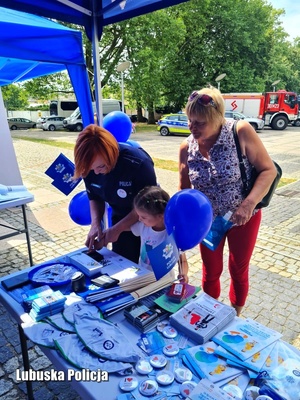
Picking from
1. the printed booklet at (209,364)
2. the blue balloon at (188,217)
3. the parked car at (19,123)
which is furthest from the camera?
the parked car at (19,123)

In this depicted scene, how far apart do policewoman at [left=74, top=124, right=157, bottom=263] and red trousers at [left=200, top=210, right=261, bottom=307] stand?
517 millimetres

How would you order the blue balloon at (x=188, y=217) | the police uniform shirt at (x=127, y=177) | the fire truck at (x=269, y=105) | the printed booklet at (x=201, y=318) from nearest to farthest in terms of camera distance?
the printed booklet at (x=201, y=318) → the blue balloon at (x=188, y=217) → the police uniform shirt at (x=127, y=177) → the fire truck at (x=269, y=105)

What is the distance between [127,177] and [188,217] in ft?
1.74

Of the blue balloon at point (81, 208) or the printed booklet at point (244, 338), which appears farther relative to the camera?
the blue balloon at point (81, 208)

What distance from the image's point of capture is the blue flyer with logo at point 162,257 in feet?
4.11

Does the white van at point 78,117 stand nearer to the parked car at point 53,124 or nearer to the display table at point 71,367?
the parked car at point 53,124

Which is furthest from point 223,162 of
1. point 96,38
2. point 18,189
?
point 18,189

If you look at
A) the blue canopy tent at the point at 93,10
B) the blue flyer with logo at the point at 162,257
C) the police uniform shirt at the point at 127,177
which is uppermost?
the blue canopy tent at the point at 93,10

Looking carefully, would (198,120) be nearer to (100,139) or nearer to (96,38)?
(100,139)

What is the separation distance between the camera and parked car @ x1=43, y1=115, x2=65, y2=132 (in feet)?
76.8

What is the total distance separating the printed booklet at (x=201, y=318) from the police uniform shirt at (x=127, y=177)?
0.78 metres

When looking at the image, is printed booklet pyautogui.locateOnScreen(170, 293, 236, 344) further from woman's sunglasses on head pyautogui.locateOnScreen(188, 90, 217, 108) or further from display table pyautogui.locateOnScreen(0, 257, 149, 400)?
woman's sunglasses on head pyautogui.locateOnScreen(188, 90, 217, 108)

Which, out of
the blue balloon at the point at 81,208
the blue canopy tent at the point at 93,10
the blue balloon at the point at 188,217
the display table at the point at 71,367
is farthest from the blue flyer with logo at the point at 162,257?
the blue canopy tent at the point at 93,10

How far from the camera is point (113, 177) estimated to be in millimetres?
1834
